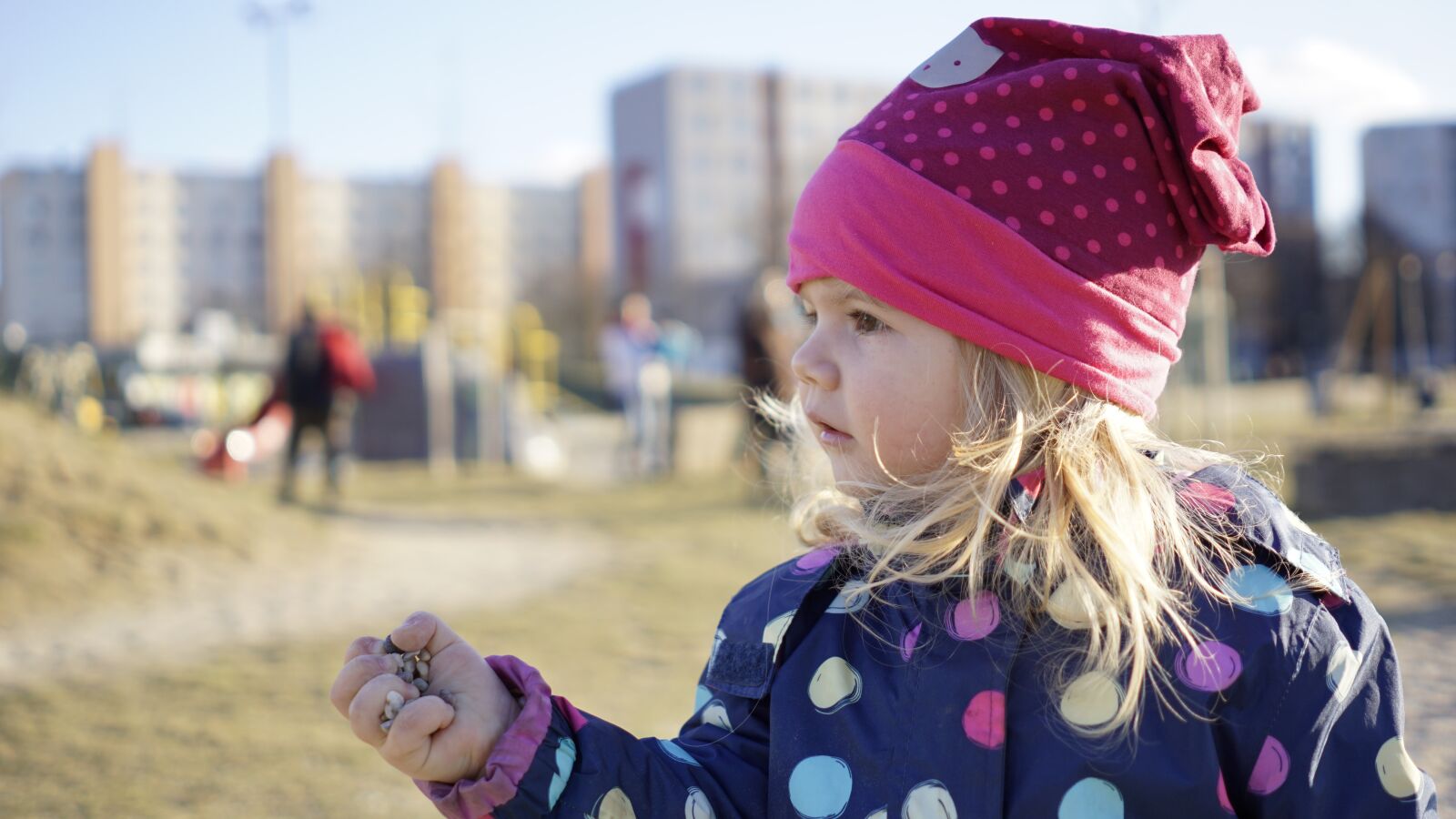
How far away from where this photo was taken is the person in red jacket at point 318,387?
980 cm

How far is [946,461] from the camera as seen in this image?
1500mm

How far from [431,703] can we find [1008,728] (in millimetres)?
613

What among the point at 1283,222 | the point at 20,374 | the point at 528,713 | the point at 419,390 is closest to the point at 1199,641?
the point at 528,713

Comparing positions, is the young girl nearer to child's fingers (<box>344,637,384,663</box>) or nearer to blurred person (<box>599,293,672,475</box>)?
child's fingers (<box>344,637,384,663</box>)

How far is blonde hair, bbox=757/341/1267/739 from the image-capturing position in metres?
1.30

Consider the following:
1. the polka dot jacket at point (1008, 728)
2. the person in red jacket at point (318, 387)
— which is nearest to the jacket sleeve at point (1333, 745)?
the polka dot jacket at point (1008, 728)

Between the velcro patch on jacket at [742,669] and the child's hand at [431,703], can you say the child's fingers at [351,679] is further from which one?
the velcro patch on jacket at [742,669]

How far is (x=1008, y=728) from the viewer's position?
1.29 m

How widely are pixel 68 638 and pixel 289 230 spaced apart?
204ft

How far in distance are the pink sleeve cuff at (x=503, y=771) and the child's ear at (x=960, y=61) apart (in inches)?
35.1

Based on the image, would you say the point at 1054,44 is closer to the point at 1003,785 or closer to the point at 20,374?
the point at 1003,785

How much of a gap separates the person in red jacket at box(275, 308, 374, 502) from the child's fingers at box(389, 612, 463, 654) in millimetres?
8941

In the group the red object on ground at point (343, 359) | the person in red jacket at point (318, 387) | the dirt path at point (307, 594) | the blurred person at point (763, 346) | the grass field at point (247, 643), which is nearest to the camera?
the grass field at point (247, 643)

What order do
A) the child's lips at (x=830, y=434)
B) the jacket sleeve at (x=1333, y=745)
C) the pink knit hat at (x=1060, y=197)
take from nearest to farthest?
1. the jacket sleeve at (x=1333, y=745)
2. the pink knit hat at (x=1060, y=197)
3. the child's lips at (x=830, y=434)
